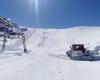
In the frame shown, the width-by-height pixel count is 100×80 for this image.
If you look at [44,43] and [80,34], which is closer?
[44,43]

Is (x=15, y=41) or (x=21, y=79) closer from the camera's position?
(x=21, y=79)

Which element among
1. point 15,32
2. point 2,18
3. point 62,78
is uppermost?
point 2,18

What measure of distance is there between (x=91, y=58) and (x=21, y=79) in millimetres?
14601

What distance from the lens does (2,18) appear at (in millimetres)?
35625

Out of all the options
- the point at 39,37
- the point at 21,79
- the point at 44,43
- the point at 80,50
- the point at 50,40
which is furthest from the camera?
the point at 39,37

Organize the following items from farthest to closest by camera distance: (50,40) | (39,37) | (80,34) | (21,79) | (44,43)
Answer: (80,34) < (39,37) < (50,40) < (44,43) < (21,79)

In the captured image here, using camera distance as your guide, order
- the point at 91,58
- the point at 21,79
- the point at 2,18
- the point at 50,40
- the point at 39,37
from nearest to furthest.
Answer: the point at 21,79, the point at 91,58, the point at 2,18, the point at 50,40, the point at 39,37

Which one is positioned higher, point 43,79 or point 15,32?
point 15,32

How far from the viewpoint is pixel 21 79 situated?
10438 mm

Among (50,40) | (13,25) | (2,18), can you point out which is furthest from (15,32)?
(50,40)

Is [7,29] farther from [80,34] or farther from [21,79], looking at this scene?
[80,34]

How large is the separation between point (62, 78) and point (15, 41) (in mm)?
63908

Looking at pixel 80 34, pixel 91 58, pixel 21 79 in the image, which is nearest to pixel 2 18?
pixel 91 58

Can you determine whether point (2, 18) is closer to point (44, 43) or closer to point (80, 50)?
point (80, 50)
